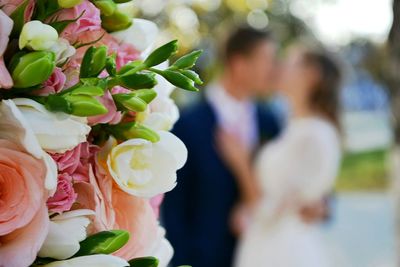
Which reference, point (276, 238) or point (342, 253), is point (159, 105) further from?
point (342, 253)

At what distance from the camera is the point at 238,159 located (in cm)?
466

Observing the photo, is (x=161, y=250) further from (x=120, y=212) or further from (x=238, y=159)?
(x=238, y=159)

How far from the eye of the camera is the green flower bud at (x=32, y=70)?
87 cm

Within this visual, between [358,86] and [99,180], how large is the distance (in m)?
23.3

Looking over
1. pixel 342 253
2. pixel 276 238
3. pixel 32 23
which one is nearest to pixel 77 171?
pixel 32 23

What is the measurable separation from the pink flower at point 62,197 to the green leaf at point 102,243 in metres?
0.05

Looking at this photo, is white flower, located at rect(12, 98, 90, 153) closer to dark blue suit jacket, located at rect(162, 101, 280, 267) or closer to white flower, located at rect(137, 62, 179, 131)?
white flower, located at rect(137, 62, 179, 131)

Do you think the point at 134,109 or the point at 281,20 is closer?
the point at 134,109

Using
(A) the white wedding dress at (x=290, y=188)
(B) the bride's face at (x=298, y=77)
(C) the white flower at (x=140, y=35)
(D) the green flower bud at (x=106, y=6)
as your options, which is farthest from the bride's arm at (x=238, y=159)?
(D) the green flower bud at (x=106, y=6)

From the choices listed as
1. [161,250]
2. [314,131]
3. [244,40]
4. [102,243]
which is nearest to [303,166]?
[314,131]

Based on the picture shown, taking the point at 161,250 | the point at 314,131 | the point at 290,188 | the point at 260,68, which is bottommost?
the point at 290,188

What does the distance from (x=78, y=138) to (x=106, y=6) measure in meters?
0.22

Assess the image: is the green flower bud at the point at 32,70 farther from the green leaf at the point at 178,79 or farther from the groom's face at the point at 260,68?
the groom's face at the point at 260,68

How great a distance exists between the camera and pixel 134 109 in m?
0.95
